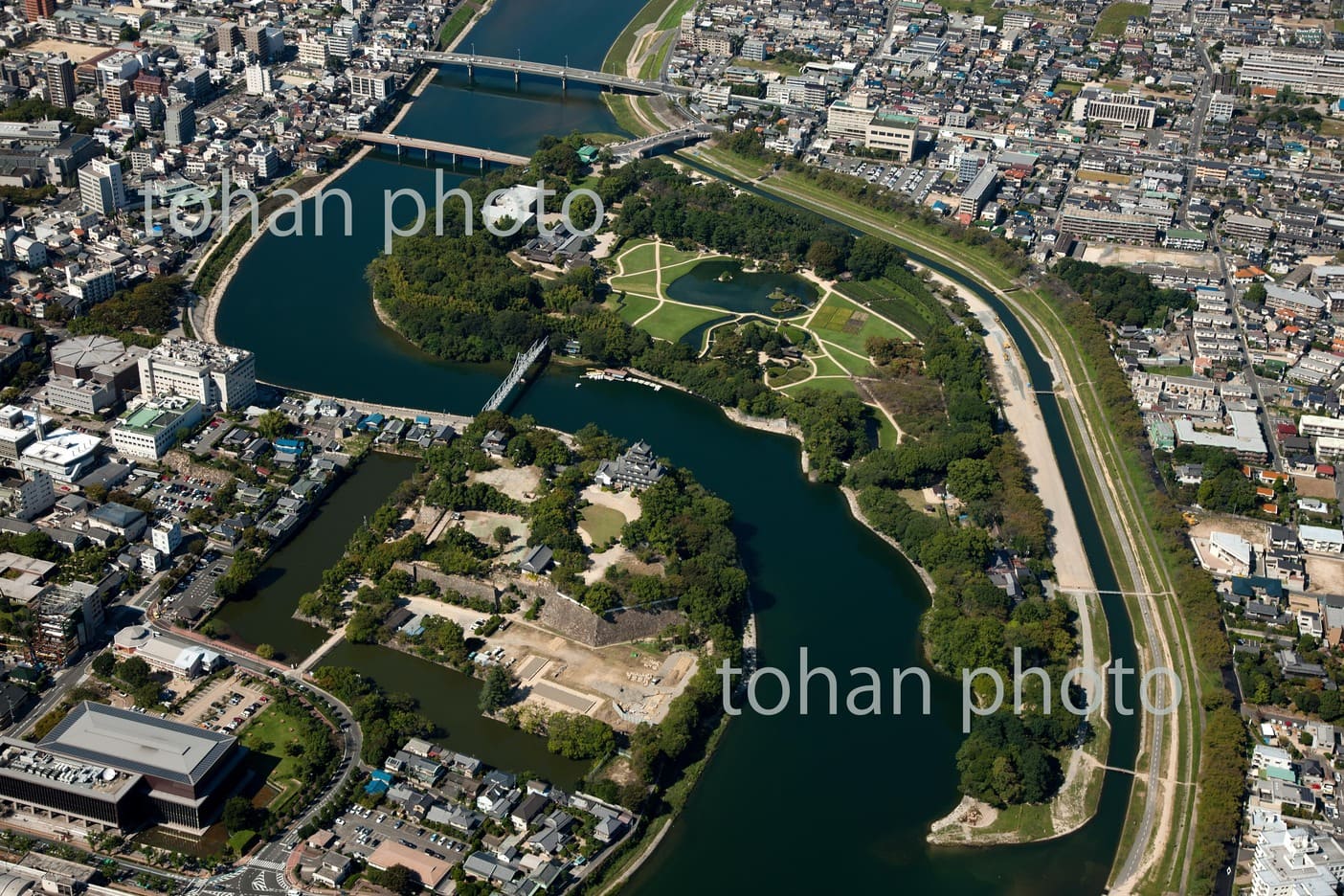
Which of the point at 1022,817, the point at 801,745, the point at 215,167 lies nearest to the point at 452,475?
the point at 801,745

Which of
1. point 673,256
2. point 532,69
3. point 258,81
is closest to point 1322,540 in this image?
point 673,256

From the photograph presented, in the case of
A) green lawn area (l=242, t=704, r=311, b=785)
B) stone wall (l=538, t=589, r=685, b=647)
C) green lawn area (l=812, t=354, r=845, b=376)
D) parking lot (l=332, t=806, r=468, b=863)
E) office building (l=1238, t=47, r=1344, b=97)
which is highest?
office building (l=1238, t=47, r=1344, b=97)

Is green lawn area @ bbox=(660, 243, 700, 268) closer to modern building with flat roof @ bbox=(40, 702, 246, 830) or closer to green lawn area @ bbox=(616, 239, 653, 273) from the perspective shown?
green lawn area @ bbox=(616, 239, 653, 273)

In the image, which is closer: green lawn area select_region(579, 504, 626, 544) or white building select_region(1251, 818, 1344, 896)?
white building select_region(1251, 818, 1344, 896)

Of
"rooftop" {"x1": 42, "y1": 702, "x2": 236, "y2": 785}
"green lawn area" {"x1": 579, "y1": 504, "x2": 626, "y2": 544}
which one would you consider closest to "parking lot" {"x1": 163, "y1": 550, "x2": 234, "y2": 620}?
"rooftop" {"x1": 42, "y1": 702, "x2": 236, "y2": 785}

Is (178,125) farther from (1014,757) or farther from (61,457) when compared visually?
(1014,757)

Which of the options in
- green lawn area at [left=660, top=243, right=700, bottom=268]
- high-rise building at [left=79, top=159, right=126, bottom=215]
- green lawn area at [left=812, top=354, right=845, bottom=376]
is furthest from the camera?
green lawn area at [left=660, top=243, right=700, bottom=268]

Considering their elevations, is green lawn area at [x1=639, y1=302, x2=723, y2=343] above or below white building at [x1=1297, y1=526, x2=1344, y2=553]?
above
